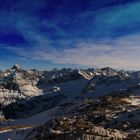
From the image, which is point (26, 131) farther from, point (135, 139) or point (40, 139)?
point (135, 139)

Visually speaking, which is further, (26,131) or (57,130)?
(26,131)

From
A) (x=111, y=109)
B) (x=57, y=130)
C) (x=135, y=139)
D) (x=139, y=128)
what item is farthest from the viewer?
(x=111, y=109)

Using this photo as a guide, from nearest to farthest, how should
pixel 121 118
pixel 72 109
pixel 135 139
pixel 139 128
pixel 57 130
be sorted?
pixel 135 139
pixel 57 130
pixel 139 128
pixel 121 118
pixel 72 109

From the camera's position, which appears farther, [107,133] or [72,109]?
[72,109]

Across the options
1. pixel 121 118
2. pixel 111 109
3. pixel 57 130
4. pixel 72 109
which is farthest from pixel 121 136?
pixel 72 109

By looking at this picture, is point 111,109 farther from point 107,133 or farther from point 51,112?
point 107,133

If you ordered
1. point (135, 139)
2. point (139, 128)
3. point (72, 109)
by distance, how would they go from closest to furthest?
point (135, 139), point (139, 128), point (72, 109)

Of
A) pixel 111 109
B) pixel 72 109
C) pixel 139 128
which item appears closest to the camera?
pixel 139 128

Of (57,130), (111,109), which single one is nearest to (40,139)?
(57,130)

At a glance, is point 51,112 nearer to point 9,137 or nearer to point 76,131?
point 9,137
